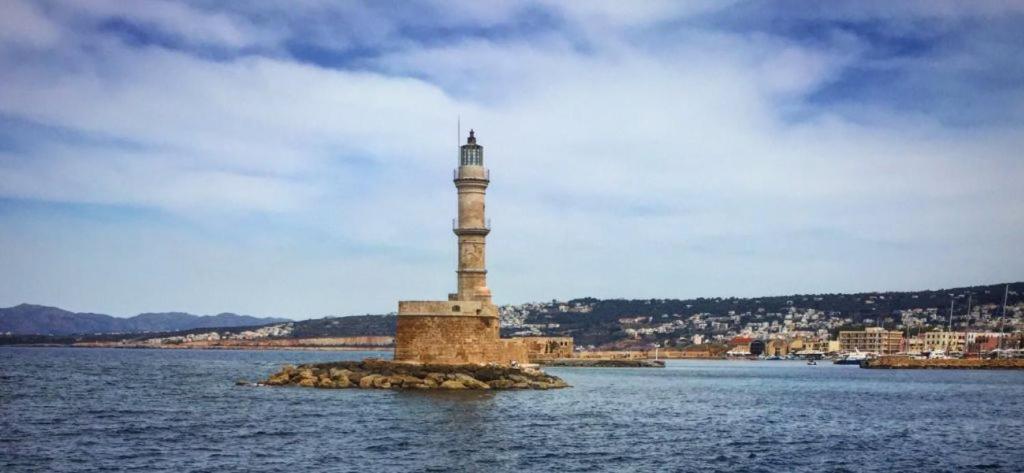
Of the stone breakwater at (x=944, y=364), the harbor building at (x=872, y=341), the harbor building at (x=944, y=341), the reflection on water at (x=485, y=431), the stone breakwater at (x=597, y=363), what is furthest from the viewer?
the harbor building at (x=872, y=341)

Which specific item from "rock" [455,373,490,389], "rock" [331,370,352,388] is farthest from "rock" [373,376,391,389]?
"rock" [455,373,490,389]

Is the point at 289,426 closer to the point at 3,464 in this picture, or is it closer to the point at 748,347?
the point at 3,464

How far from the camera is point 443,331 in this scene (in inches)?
1980

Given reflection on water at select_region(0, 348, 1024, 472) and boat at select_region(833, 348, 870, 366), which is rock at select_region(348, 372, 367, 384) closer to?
reflection on water at select_region(0, 348, 1024, 472)

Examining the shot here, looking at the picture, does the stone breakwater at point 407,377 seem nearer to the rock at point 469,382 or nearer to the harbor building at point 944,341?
the rock at point 469,382

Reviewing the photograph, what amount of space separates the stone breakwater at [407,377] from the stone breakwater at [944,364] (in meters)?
75.1

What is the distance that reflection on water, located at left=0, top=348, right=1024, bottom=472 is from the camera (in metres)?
27.5

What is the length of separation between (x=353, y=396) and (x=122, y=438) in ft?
47.2

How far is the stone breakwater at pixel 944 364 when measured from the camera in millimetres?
115306

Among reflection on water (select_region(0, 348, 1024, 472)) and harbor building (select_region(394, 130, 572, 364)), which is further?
harbor building (select_region(394, 130, 572, 364))

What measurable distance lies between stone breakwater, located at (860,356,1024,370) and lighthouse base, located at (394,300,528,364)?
77855mm

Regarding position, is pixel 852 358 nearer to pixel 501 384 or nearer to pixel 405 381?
pixel 501 384

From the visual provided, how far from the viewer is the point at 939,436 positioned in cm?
3547

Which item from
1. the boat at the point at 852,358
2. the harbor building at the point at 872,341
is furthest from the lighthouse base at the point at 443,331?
the harbor building at the point at 872,341
